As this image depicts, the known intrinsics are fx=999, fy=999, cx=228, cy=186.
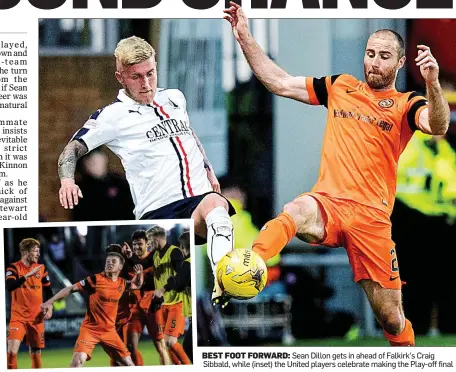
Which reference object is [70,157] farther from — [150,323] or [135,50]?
[150,323]

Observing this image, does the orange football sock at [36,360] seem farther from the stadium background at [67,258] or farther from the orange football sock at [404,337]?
the orange football sock at [404,337]

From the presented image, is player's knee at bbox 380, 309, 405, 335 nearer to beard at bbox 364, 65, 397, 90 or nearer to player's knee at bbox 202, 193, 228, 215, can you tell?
player's knee at bbox 202, 193, 228, 215

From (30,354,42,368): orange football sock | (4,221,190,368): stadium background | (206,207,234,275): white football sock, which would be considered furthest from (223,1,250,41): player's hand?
(30,354,42,368): orange football sock

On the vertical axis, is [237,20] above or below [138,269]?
above

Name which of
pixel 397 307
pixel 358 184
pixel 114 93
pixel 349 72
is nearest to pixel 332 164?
pixel 358 184

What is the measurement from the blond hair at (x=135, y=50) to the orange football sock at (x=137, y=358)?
201 cm

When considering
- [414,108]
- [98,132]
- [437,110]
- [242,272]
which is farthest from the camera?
[98,132]

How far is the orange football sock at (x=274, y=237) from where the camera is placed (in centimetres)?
675

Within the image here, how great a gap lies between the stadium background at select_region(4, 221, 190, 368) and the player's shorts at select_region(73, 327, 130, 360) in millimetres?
49

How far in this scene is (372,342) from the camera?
22.9 ft

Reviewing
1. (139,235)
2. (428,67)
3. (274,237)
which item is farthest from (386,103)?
(139,235)

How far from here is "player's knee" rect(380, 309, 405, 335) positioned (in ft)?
22.7

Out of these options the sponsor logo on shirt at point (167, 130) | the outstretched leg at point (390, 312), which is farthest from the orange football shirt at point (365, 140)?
the sponsor logo on shirt at point (167, 130)

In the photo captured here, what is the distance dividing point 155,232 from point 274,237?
83 centimetres
